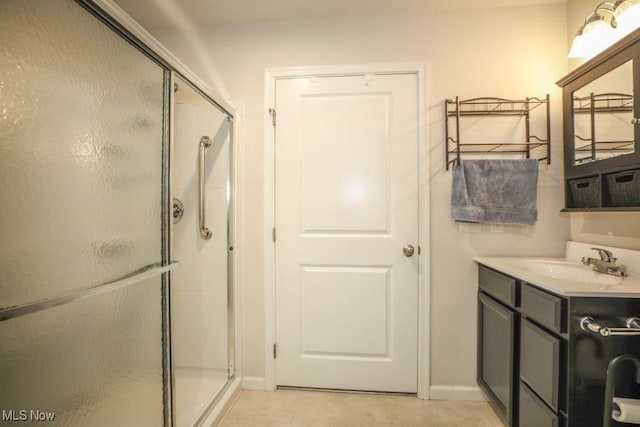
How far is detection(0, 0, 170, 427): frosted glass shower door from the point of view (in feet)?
2.40

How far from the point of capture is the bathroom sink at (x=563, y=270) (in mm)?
1355

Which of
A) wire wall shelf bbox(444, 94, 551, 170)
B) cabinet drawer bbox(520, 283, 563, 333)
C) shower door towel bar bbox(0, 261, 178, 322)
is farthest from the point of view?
wire wall shelf bbox(444, 94, 551, 170)

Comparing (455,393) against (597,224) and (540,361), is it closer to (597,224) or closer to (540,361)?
(540,361)

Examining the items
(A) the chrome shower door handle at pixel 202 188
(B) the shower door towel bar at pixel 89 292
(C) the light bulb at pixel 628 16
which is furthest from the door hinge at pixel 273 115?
(C) the light bulb at pixel 628 16

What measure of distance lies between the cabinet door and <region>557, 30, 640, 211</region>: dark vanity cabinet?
0.71 m

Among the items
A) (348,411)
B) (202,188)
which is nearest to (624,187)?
(348,411)

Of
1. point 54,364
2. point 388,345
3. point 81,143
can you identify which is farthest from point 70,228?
point 388,345

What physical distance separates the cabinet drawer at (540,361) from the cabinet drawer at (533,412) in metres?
0.03

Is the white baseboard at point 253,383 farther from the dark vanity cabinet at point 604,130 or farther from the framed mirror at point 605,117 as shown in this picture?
the framed mirror at point 605,117

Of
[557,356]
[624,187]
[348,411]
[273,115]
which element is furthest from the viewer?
[273,115]

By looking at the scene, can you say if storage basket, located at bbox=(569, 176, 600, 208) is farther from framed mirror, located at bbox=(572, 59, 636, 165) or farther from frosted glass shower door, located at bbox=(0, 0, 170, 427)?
frosted glass shower door, located at bbox=(0, 0, 170, 427)

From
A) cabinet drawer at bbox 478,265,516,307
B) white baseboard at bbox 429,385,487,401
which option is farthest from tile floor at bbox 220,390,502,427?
cabinet drawer at bbox 478,265,516,307

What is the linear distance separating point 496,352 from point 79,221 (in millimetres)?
1967

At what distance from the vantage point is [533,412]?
121 centimetres
